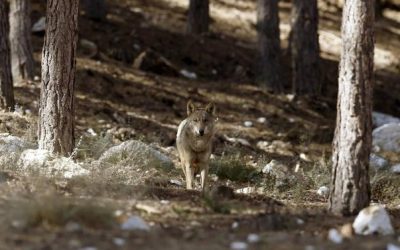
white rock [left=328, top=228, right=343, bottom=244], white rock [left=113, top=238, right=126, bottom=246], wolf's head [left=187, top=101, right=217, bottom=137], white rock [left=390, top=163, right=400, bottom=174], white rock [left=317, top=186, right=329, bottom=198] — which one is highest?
wolf's head [left=187, top=101, right=217, bottom=137]

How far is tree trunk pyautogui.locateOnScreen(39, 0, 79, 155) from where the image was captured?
37.7 ft

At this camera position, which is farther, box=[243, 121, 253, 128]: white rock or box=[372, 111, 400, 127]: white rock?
box=[372, 111, 400, 127]: white rock

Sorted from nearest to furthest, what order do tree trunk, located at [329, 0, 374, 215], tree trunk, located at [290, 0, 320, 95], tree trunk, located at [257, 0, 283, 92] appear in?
tree trunk, located at [329, 0, 374, 215] < tree trunk, located at [290, 0, 320, 95] < tree trunk, located at [257, 0, 283, 92]

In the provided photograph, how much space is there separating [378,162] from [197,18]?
35.3 ft

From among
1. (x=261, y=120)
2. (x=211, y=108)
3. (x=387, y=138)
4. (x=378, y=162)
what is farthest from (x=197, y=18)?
(x=211, y=108)

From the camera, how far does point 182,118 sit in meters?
17.8

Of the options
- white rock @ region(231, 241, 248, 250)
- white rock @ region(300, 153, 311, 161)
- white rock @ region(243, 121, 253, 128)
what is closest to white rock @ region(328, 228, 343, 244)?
white rock @ region(231, 241, 248, 250)

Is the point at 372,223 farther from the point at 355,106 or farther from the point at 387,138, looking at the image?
the point at 387,138

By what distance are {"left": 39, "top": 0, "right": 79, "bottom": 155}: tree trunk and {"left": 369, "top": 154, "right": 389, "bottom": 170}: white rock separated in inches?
231

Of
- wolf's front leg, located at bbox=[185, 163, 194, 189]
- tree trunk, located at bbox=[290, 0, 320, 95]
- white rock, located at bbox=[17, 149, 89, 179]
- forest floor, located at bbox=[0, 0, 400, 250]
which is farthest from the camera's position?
tree trunk, located at bbox=[290, 0, 320, 95]

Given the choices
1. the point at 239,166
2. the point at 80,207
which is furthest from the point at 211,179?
the point at 80,207

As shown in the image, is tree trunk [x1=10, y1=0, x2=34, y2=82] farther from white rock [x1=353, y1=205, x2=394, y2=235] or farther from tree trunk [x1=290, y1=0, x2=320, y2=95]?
white rock [x1=353, y1=205, x2=394, y2=235]

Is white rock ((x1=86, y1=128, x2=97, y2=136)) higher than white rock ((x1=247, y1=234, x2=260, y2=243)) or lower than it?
lower

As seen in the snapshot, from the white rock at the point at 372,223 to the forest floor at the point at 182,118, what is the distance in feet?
0.70
